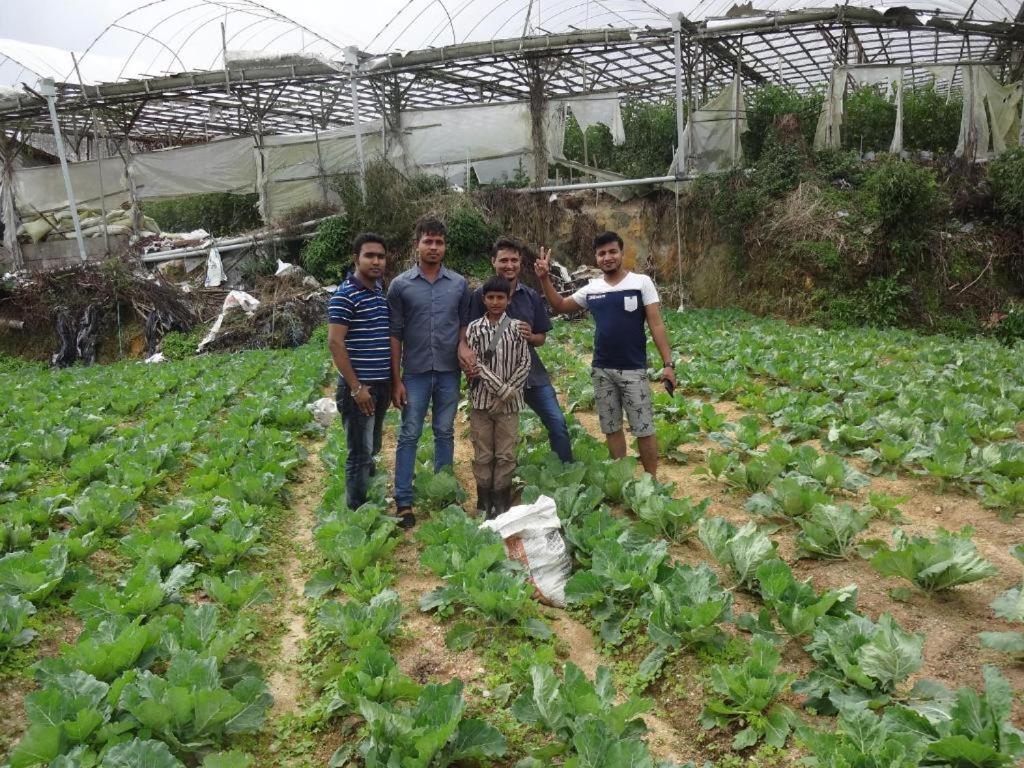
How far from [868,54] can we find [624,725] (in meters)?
21.8

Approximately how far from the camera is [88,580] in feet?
12.3

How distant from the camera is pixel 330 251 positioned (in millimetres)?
17078

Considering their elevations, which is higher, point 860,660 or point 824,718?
point 860,660

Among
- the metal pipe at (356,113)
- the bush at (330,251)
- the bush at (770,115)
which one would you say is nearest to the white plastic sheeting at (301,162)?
the metal pipe at (356,113)

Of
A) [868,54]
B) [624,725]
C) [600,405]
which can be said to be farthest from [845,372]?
[868,54]

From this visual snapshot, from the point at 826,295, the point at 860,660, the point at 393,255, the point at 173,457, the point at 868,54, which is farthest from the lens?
the point at 868,54

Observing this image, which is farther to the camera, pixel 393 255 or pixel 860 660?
pixel 393 255

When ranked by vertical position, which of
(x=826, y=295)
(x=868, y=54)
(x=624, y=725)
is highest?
(x=868, y=54)

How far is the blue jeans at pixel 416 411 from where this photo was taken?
14.7 ft

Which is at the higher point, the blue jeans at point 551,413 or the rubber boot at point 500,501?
the blue jeans at point 551,413

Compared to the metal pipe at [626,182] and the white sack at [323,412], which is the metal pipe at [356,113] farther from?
the white sack at [323,412]

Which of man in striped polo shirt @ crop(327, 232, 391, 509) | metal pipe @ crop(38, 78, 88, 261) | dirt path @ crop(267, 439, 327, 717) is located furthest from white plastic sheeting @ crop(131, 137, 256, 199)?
man in striped polo shirt @ crop(327, 232, 391, 509)

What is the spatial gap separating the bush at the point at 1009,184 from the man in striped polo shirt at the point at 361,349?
15.4 metres

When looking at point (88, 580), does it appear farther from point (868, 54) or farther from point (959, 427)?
point (868, 54)
